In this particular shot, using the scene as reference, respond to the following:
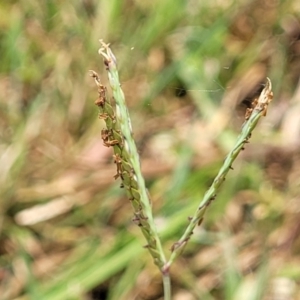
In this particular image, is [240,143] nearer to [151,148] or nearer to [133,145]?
[133,145]

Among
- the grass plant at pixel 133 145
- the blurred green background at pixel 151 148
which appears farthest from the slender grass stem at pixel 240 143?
the blurred green background at pixel 151 148

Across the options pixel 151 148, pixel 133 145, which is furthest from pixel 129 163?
pixel 151 148

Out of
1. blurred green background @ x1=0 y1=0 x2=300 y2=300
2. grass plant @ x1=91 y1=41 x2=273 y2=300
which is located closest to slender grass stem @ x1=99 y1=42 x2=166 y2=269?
grass plant @ x1=91 y1=41 x2=273 y2=300

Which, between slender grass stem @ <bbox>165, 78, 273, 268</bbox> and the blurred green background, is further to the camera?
the blurred green background

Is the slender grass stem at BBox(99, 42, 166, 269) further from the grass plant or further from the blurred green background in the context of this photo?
the blurred green background

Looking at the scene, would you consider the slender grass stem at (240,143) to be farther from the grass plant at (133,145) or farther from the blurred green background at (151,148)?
the blurred green background at (151,148)

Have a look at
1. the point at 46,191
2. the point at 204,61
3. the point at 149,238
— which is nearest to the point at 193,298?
the point at 46,191

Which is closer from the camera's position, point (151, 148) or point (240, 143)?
point (240, 143)

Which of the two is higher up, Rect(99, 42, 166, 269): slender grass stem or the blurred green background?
the blurred green background
